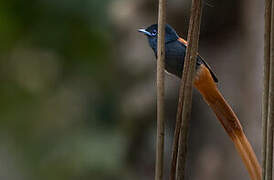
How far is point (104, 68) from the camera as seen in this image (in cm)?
437

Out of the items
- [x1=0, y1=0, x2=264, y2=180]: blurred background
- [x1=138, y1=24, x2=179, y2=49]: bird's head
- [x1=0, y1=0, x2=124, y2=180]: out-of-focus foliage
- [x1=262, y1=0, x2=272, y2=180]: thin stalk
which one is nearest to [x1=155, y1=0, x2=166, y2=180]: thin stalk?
[x1=262, y1=0, x2=272, y2=180]: thin stalk

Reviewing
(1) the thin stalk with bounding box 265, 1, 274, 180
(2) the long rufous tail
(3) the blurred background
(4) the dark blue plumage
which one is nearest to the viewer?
(1) the thin stalk with bounding box 265, 1, 274, 180

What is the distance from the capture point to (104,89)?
4.48 meters

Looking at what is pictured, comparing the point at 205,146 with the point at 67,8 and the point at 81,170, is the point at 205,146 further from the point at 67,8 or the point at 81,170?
the point at 67,8

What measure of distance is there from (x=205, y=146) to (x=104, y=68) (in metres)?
0.90

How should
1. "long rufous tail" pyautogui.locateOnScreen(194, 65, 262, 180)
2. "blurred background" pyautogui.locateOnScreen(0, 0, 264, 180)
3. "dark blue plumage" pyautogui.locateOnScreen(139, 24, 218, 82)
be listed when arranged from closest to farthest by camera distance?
"long rufous tail" pyautogui.locateOnScreen(194, 65, 262, 180) → "dark blue plumage" pyautogui.locateOnScreen(139, 24, 218, 82) → "blurred background" pyautogui.locateOnScreen(0, 0, 264, 180)

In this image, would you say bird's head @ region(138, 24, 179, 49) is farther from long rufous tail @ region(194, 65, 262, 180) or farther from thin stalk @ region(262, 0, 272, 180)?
thin stalk @ region(262, 0, 272, 180)

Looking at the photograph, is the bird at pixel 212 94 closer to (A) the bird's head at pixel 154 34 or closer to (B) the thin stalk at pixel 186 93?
(A) the bird's head at pixel 154 34

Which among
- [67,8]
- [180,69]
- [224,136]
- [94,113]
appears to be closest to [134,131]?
[94,113]

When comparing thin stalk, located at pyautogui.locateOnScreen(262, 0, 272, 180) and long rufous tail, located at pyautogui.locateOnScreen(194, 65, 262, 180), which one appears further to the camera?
long rufous tail, located at pyautogui.locateOnScreen(194, 65, 262, 180)

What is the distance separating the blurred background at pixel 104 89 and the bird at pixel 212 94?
2016 millimetres

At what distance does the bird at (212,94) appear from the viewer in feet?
4.48

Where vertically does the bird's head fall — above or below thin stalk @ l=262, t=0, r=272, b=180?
above

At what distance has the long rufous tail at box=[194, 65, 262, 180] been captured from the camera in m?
1.36
